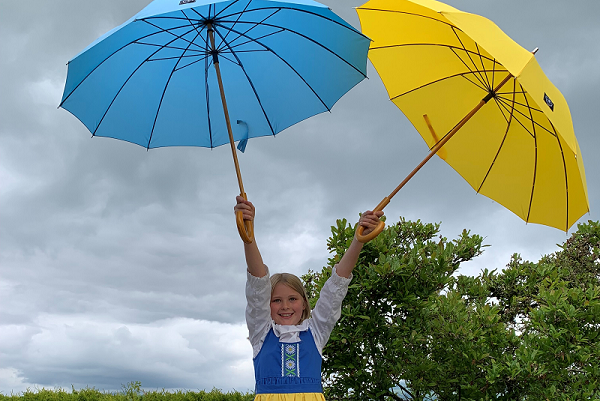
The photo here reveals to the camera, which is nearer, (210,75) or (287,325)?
(287,325)

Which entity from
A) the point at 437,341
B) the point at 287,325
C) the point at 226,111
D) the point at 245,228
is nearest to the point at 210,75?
the point at 226,111

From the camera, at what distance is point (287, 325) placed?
3.12 m

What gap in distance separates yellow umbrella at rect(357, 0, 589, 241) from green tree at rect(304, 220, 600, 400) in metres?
0.84

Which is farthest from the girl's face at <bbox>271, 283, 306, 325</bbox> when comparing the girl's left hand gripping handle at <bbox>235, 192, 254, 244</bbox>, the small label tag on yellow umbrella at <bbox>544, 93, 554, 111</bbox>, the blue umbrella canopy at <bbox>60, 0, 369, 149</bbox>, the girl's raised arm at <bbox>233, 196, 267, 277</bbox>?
the small label tag on yellow umbrella at <bbox>544, 93, 554, 111</bbox>

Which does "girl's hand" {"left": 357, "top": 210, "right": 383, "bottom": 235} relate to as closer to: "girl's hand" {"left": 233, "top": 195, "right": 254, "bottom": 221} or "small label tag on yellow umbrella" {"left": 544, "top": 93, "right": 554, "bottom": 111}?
"girl's hand" {"left": 233, "top": 195, "right": 254, "bottom": 221}

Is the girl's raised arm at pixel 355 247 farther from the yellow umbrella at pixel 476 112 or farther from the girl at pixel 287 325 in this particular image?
the yellow umbrella at pixel 476 112

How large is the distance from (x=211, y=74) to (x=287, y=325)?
6.02ft

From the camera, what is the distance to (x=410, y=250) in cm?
465

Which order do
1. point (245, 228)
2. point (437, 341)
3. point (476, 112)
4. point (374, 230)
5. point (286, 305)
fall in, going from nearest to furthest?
1. point (245, 228)
2. point (374, 230)
3. point (286, 305)
4. point (476, 112)
5. point (437, 341)

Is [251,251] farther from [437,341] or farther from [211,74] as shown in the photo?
[437,341]

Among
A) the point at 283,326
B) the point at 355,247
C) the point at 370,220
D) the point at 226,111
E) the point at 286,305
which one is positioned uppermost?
the point at 226,111

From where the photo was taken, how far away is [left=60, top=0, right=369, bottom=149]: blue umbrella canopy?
327 cm

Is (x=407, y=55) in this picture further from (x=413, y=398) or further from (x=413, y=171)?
(x=413, y=398)

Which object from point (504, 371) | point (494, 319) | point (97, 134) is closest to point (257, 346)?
point (97, 134)
